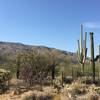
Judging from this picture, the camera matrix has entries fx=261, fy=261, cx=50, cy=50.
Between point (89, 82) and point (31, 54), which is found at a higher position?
point (31, 54)

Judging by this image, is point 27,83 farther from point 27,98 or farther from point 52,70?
point 52,70

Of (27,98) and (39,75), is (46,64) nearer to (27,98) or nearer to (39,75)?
(39,75)

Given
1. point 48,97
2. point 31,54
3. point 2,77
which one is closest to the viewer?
point 48,97

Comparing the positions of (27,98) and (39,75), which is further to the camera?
(39,75)

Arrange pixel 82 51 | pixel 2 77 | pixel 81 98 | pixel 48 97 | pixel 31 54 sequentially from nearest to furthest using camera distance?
pixel 81 98 < pixel 48 97 < pixel 2 77 < pixel 82 51 < pixel 31 54

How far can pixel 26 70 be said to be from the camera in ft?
66.1

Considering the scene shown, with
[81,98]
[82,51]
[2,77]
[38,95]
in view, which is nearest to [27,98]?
[38,95]

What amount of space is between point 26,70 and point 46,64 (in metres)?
9.90

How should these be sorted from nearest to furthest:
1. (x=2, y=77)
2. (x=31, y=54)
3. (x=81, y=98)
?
1. (x=81, y=98)
2. (x=2, y=77)
3. (x=31, y=54)

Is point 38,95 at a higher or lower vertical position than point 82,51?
lower

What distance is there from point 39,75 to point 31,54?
8067 mm

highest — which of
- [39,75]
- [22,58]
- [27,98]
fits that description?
[22,58]

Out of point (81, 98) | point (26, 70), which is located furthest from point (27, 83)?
point (81, 98)

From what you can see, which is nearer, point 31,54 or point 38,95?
point 38,95
